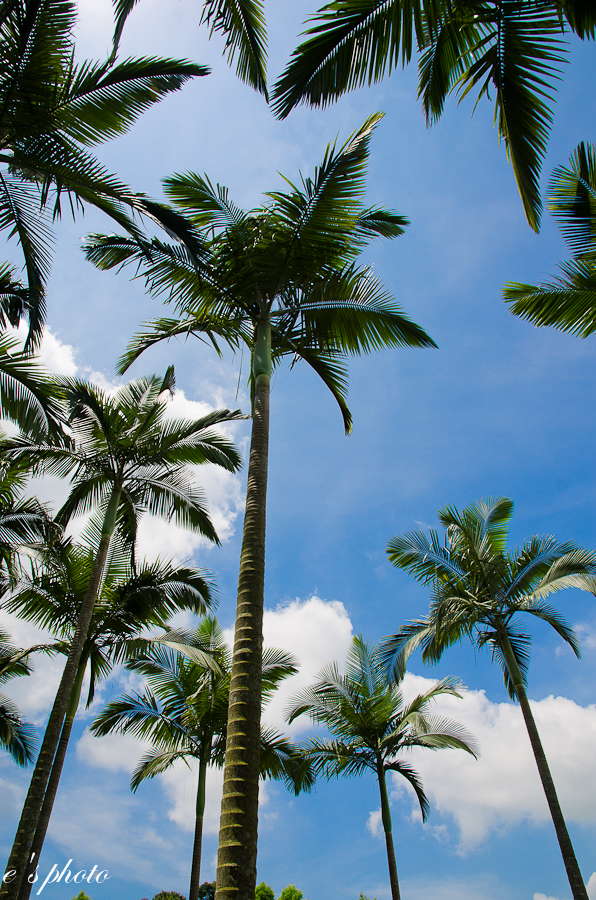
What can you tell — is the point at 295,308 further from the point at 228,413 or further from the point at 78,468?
the point at 78,468

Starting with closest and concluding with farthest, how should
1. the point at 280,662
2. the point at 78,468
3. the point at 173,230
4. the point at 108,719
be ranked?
the point at 173,230
the point at 78,468
the point at 108,719
the point at 280,662

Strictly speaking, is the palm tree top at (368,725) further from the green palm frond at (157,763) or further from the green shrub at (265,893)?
the green shrub at (265,893)

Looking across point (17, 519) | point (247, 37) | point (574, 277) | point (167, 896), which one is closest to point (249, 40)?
point (247, 37)

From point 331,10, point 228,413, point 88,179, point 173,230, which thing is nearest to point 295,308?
point 173,230

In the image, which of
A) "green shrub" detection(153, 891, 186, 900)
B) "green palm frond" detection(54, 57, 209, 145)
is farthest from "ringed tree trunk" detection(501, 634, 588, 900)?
"green shrub" detection(153, 891, 186, 900)

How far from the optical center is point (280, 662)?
14023 millimetres

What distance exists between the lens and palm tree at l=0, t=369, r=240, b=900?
11.4 meters

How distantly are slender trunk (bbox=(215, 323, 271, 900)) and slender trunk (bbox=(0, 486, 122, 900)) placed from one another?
19.1 ft

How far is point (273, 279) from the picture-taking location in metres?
7.70

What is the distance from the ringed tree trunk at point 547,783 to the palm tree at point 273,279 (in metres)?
7.70

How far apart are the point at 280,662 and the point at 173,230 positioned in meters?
11.2

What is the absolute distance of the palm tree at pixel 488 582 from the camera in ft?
39.5

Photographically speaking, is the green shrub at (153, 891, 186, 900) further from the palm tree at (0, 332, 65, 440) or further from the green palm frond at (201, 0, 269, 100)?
the green palm frond at (201, 0, 269, 100)

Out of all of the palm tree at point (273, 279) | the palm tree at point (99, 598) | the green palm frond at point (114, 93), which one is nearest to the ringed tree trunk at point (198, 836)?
the palm tree at point (99, 598)
